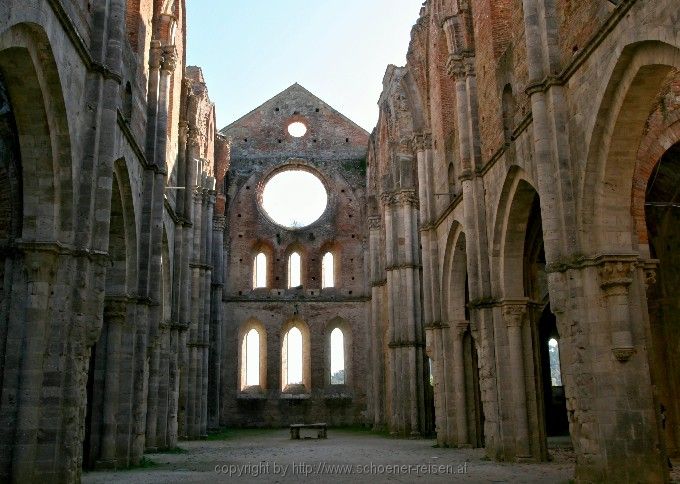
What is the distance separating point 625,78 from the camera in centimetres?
1062

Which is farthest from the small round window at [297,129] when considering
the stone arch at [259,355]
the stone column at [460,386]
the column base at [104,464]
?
the column base at [104,464]

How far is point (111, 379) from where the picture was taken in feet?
49.7

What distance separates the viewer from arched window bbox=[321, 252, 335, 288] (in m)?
37.8

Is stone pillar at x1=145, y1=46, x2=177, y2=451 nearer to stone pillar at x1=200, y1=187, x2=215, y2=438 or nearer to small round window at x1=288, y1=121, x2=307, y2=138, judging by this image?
stone pillar at x1=200, y1=187, x2=215, y2=438

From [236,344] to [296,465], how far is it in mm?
21342

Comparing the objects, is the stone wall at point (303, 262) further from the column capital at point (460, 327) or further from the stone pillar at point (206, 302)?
the column capital at point (460, 327)

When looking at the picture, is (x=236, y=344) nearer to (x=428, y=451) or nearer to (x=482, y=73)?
(x=428, y=451)

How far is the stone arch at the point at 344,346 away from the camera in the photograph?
36188 mm

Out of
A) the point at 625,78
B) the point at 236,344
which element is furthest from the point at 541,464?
the point at 236,344

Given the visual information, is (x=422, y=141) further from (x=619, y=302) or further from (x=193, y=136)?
(x=619, y=302)

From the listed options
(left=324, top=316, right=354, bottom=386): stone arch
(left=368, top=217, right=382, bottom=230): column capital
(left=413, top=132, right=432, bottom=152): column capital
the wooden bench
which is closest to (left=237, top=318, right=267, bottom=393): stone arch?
(left=324, top=316, right=354, bottom=386): stone arch

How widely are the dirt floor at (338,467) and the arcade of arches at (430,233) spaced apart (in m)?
0.99

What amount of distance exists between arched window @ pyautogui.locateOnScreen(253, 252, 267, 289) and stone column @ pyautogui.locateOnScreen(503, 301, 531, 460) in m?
22.7

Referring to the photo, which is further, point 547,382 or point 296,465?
point 547,382
